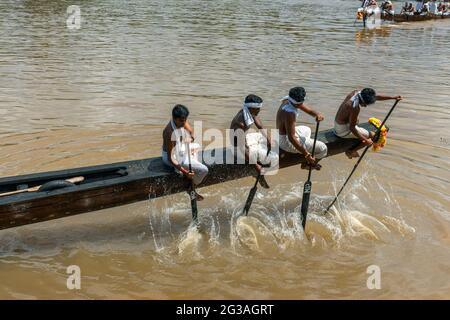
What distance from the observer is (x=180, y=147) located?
5.77m

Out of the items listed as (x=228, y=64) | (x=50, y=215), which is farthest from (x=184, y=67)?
(x=50, y=215)

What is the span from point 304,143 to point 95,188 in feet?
9.79

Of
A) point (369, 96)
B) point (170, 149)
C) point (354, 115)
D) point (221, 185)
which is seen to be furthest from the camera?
point (221, 185)

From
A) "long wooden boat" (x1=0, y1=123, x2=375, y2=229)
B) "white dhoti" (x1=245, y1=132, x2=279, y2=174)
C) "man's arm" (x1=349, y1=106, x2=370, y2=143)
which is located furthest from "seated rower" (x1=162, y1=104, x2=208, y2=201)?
"man's arm" (x1=349, y1=106, x2=370, y2=143)

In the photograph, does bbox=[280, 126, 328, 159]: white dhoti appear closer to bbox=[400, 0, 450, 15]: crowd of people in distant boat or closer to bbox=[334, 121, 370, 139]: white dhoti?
bbox=[334, 121, 370, 139]: white dhoti

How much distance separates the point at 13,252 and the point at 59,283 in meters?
0.95

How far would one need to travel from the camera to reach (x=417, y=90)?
1392cm

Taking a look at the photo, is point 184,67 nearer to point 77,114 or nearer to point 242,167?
point 77,114

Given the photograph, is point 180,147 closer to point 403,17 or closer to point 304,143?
point 304,143

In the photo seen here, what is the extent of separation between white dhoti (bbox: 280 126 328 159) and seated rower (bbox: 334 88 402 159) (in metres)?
0.40

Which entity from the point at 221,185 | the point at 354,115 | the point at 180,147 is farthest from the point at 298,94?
the point at 221,185

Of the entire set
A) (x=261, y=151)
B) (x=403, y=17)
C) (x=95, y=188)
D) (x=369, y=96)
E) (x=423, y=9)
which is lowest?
(x=95, y=188)

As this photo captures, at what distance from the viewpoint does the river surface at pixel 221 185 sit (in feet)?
18.1

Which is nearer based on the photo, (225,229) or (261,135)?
(261,135)
